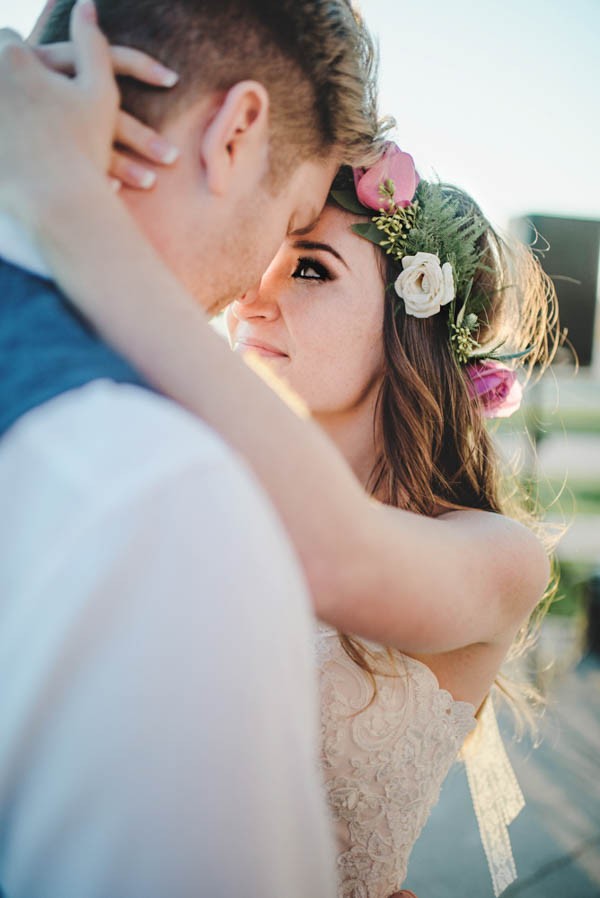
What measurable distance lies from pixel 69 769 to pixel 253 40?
1136mm

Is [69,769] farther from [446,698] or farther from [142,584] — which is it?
[446,698]

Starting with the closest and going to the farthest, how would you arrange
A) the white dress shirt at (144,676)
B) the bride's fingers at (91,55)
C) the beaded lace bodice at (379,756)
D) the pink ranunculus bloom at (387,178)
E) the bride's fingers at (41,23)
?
the white dress shirt at (144,676)
the bride's fingers at (91,55)
the bride's fingers at (41,23)
the beaded lace bodice at (379,756)
the pink ranunculus bloom at (387,178)

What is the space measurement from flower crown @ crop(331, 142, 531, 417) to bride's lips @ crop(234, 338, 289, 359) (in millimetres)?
410

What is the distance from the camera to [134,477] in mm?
644

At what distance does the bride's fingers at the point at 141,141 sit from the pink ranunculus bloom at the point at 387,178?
104 centimetres

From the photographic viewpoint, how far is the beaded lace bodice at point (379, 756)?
178cm

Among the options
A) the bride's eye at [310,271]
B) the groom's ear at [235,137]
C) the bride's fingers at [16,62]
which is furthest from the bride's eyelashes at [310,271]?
the bride's fingers at [16,62]

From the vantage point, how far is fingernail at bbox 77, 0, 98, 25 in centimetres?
107

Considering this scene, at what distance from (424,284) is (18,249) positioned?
1.39 meters

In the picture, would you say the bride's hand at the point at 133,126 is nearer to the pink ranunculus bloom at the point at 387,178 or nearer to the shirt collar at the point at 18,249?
the shirt collar at the point at 18,249

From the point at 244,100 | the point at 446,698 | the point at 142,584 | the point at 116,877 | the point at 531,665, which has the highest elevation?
the point at 244,100

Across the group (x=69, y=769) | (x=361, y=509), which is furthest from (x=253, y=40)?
(x=69, y=769)

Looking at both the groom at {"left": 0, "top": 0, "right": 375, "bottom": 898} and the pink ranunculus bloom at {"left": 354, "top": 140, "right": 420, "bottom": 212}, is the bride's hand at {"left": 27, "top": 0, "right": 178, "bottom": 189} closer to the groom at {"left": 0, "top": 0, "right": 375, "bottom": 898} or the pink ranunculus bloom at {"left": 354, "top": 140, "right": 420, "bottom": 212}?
the groom at {"left": 0, "top": 0, "right": 375, "bottom": 898}

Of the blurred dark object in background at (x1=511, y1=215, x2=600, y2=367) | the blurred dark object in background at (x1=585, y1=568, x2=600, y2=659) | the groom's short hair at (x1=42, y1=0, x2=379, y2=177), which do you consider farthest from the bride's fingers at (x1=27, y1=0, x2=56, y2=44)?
the blurred dark object in background at (x1=585, y1=568, x2=600, y2=659)
